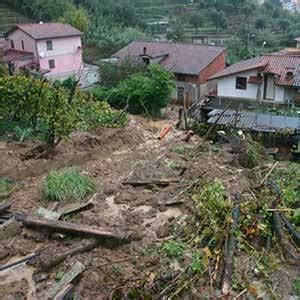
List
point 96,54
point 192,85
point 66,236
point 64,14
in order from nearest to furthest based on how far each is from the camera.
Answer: point 66,236 < point 192,85 < point 96,54 < point 64,14

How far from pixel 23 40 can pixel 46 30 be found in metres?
1.87

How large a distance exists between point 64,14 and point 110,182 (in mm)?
32427

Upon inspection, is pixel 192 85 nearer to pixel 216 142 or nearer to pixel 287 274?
pixel 216 142

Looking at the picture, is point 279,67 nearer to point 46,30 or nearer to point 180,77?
point 180,77

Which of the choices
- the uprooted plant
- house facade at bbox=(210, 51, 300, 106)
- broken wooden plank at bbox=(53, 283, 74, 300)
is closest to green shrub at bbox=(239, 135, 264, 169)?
the uprooted plant

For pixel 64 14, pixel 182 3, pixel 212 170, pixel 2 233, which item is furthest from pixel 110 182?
pixel 182 3

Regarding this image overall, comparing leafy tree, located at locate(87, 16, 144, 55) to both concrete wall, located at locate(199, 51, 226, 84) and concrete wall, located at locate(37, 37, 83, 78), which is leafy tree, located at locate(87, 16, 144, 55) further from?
concrete wall, located at locate(199, 51, 226, 84)

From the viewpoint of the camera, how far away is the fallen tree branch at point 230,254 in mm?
6469

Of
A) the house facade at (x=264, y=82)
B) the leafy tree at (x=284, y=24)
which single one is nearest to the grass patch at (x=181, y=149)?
the house facade at (x=264, y=82)

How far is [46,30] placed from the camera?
30797 millimetres

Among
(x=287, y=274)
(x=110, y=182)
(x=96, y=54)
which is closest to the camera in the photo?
(x=287, y=274)

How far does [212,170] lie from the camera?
11.5 meters

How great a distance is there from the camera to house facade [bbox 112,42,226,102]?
85.7 ft

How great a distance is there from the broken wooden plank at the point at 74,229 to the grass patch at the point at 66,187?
1508mm
